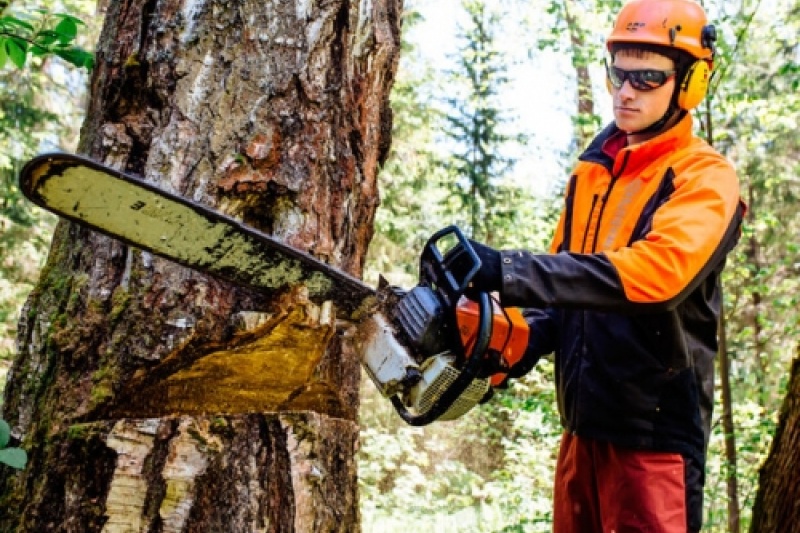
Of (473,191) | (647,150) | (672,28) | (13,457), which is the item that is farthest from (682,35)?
(473,191)

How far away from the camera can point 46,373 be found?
1.39m

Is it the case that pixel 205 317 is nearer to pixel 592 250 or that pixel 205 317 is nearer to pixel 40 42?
pixel 40 42

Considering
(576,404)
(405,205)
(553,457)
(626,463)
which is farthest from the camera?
(405,205)

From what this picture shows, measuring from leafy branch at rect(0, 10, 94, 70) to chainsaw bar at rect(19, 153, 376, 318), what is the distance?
590 mm

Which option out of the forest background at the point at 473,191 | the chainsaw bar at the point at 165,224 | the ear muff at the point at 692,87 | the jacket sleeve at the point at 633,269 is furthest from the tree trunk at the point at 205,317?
the forest background at the point at 473,191

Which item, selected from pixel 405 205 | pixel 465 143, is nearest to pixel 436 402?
pixel 405 205

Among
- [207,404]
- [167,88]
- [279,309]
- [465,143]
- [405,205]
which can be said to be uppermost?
[465,143]

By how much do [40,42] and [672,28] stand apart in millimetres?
1715

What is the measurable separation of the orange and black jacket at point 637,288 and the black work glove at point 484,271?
0.02 m

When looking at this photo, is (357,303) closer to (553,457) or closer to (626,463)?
(626,463)

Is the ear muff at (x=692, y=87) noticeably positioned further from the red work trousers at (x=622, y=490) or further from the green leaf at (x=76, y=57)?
the green leaf at (x=76, y=57)

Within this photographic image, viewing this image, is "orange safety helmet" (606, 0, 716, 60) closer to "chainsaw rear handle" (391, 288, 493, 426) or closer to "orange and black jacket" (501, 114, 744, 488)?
"orange and black jacket" (501, 114, 744, 488)

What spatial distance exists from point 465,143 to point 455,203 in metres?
0.89

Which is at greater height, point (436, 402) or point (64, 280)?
point (64, 280)
